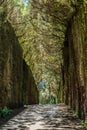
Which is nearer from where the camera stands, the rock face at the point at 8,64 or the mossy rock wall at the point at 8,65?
the rock face at the point at 8,64

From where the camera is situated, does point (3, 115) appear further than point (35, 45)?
No

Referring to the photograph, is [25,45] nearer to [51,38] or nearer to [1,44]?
[51,38]

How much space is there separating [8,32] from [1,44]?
2675 millimetres

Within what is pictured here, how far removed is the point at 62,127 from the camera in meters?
12.8

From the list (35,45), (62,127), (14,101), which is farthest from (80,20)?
(35,45)

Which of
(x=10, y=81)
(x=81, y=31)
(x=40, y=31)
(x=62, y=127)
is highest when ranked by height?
(x=40, y=31)

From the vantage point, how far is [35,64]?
47812mm

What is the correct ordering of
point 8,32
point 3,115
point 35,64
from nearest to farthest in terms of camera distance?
point 3,115
point 8,32
point 35,64

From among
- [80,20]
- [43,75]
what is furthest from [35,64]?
[80,20]

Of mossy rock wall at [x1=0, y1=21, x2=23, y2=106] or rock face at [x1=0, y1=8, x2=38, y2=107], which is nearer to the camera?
rock face at [x1=0, y1=8, x2=38, y2=107]

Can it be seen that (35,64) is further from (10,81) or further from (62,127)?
(62,127)

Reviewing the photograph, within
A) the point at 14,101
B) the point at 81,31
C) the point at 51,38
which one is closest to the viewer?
the point at 81,31

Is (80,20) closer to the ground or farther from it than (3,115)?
farther from it

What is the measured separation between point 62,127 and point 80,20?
4.61 metres
